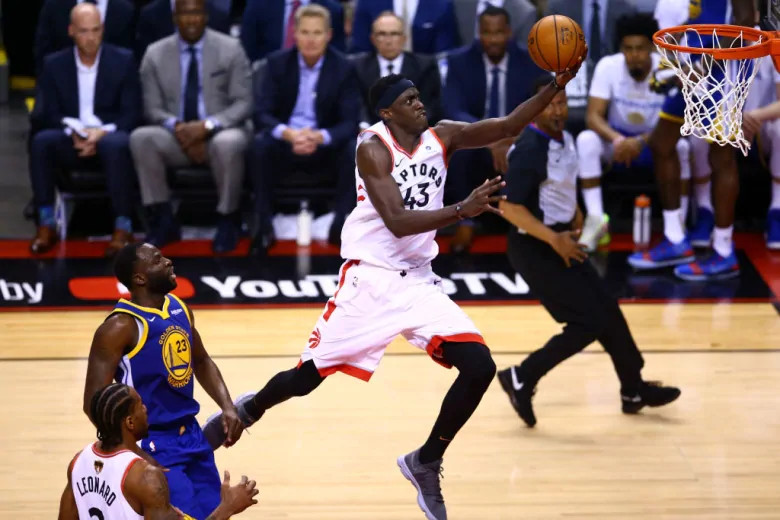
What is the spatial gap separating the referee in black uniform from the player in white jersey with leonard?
68 centimetres

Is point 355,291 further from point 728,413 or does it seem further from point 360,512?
point 728,413

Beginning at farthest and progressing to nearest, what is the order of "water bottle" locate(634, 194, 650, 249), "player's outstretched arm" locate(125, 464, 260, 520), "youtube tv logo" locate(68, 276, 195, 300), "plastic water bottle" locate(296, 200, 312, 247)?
"plastic water bottle" locate(296, 200, 312, 247) < "water bottle" locate(634, 194, 650, 249) < "youtube tv logo" locate(68, 276, 195, 300) < "player's outstretched arm" locate(125, 464, 260, 520)

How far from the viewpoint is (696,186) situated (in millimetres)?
9422

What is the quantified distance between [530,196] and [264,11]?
440 cm

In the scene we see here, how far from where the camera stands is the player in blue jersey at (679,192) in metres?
8.66

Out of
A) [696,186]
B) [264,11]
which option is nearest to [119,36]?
[264,11]

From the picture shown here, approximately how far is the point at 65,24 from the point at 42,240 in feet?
5.91

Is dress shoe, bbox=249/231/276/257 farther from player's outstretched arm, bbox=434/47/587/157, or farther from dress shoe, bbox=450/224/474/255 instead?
player's outstretched arm, bbox=434/47/587/157

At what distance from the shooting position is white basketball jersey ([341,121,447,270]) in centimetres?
524

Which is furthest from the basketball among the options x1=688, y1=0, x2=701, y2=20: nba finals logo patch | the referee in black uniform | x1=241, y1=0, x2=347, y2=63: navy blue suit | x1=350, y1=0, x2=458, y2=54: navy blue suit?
x1=241, y1=0, x2=347, y2=63: navy blue suit

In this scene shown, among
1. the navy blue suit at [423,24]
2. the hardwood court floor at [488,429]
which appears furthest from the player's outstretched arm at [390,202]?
the navy blue suit at [423,24]

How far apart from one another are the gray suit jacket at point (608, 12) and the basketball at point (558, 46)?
175 inches

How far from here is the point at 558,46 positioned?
529 centimetres

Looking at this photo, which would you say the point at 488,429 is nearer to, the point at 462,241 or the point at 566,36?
the point at 566,36
